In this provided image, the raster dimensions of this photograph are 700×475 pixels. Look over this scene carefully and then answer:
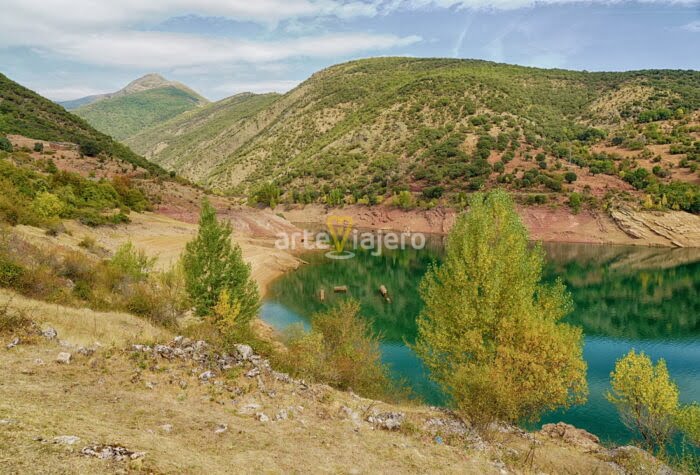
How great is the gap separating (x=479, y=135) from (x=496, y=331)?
117824 mm

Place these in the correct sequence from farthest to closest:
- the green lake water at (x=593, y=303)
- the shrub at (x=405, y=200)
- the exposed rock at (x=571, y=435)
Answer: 1. the shrub at (x=405, y=200)
2. the green lake water at (x=593, y=303)
3. the exposed rock at (x=571, y=435)

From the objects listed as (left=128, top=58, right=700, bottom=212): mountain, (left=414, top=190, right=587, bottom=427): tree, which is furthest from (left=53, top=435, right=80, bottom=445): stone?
(left=128, top=58, right=700, bottom=212): mountain

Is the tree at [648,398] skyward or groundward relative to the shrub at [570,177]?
groundward

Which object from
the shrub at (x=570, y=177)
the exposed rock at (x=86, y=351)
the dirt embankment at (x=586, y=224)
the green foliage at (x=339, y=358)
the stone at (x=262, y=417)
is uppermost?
the shrub at (x=570, y=177)

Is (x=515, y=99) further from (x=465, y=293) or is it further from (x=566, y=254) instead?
(x=465, y=293)

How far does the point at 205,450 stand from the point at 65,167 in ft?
250

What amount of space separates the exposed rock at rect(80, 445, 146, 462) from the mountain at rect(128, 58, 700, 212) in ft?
354

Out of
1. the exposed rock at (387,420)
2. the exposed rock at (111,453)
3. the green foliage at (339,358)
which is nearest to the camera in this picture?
the exposed rock at (111,453)

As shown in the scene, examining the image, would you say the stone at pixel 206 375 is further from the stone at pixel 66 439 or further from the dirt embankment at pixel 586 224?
the dirt embankment at pixel 586 224

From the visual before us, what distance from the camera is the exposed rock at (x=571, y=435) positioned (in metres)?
22.3

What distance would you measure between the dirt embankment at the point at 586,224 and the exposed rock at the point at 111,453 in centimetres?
9849

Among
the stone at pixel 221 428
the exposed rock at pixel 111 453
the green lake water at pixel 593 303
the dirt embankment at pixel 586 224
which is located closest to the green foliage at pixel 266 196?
the dirt embankment at pixel 586 224

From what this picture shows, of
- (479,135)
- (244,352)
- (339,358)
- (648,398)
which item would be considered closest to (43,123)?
(339,358)

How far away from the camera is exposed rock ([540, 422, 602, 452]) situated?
22.3 metres
